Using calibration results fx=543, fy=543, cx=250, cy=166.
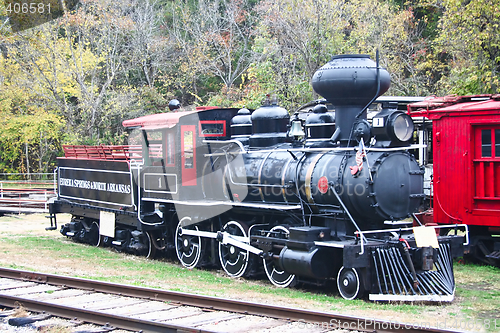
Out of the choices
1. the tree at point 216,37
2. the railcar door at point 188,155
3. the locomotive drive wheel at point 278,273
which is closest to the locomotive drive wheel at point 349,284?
the locomotive drive wheel at point 278,273

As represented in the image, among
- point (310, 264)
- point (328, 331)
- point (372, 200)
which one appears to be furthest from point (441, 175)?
point (328, 331)

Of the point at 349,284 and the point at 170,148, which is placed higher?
the point at 170,148

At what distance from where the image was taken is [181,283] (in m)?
10.4

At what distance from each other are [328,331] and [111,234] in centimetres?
948

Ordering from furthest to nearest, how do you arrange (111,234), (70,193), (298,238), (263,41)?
(263,41)
(70,193)
(111,234)
(298,238)

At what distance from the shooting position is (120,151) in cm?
1484

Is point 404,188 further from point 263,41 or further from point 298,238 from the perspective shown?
point 263,41

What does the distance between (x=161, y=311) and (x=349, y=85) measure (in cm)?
492

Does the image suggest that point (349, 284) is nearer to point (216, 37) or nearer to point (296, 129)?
point (296, 129)

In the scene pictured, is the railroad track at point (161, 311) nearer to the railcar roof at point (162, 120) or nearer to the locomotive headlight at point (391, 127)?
the locomotive headlight at point (391, 127)

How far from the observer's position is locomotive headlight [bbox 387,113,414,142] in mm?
8984

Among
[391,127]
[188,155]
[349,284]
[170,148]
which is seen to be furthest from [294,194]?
[170,148]

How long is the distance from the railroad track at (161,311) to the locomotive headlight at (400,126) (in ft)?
11.8

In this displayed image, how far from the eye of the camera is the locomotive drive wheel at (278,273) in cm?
1005
